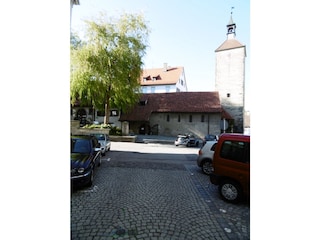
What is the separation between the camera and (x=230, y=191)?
477cm

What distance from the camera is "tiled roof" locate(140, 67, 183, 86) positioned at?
41219 millimetres

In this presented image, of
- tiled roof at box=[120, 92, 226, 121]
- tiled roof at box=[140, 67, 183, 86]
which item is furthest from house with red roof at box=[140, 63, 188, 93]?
tiled roof at box=[120, 92, 226, 121]

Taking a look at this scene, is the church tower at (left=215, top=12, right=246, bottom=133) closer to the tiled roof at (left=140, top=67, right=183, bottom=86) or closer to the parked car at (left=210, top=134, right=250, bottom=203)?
the tiled roof at (left=140, top=67, right=183, bottom=86)

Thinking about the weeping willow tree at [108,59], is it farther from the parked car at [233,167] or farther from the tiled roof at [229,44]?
the parked car at [233,167]

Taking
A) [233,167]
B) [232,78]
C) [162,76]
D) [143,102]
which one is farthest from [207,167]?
[162,76]

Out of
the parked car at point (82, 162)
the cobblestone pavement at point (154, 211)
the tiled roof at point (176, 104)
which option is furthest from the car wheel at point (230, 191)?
the tiled roof at point (176, 104)

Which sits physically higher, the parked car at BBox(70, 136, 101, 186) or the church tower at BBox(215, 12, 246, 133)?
the church tower at BBox(215, 12, 246, 133)

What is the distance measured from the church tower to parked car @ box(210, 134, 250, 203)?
2420 cm

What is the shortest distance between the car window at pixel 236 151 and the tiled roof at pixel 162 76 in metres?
36.7

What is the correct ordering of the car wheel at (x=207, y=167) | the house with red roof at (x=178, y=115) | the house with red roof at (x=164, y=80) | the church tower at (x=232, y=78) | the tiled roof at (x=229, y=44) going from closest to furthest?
the car wheel at (x=207, y=167)
the house with red roof at (x=178, y=115)
the church tower at (x=232, y=78)
the tiled roof at (x=229, y=44)
the house with red roof at (x=164, y=80)

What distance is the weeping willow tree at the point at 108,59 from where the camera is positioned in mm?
20016

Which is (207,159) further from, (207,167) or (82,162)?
(82,162)

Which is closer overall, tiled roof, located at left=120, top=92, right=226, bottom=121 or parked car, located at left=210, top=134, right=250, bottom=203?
parked car, located at left=210, top=134, right=250, bottom=203
